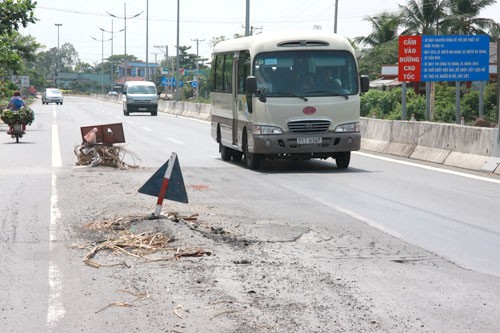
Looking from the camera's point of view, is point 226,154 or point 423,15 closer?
point 226,154

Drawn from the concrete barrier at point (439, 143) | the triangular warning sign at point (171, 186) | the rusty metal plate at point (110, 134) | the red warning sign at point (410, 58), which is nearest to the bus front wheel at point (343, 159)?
the concrete barrier at point (439, 143)

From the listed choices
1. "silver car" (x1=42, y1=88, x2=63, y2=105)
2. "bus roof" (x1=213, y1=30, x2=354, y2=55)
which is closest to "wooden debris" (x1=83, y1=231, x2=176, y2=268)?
"bus roof" (x1=213, y1=30, x2=354, y2=55)

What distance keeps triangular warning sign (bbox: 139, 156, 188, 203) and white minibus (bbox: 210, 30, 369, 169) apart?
745cm

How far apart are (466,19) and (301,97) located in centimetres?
5290

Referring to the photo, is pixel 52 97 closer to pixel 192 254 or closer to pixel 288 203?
pixel 288 203

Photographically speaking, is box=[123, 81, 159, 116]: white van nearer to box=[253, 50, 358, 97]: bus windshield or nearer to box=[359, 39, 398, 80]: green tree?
box=[359, 39, 398, 80]: green tree

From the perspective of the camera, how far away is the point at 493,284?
7699 mm

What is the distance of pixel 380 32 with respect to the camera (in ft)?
273

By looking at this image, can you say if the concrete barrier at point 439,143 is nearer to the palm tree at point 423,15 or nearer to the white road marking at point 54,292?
the white road marking at point 54,292

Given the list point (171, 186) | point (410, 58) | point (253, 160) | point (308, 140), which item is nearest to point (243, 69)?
point (253, 160)

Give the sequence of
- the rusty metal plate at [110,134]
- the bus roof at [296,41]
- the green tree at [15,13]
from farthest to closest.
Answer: the green tree at [15,13] < the rusty metal plate at [110,134] < the bus roof at [296,41]

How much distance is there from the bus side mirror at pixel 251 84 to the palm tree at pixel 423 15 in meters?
52.7

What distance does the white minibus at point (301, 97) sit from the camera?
18516 millimetres

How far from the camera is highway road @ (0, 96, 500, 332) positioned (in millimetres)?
8000
